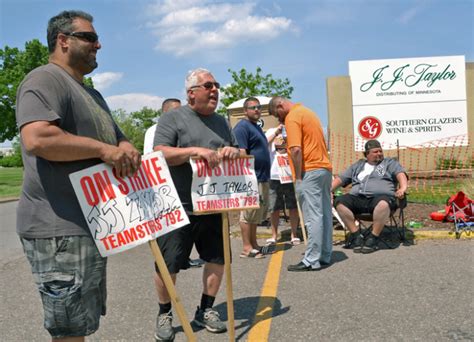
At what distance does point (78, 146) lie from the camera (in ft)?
7.65

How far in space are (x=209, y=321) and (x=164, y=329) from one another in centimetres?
39

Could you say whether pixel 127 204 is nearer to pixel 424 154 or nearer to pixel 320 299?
pixel 320 299

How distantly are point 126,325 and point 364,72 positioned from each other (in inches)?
579

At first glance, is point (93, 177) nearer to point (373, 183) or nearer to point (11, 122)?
point (373, 183)

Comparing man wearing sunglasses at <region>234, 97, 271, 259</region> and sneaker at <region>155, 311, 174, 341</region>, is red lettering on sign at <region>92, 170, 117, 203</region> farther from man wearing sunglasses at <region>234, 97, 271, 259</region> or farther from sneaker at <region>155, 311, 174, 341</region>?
man wearing sunglasses at <region>234, 97, 271, 259</region>

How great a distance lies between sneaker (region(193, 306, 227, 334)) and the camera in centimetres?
381

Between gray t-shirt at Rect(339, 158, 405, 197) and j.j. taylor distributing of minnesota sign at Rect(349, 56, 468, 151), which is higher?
j.j. taylor distributing of minnesota sign at Rect(349, 56, 468, 151)

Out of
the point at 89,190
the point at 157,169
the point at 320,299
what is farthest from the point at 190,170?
the point at 320,299

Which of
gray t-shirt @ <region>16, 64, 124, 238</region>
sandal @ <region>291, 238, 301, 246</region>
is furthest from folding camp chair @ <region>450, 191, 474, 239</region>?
gray t-shirt @ <region>16, 64, 124, 238</region>

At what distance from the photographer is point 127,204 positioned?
2715 mm

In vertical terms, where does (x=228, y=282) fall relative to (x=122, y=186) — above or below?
below

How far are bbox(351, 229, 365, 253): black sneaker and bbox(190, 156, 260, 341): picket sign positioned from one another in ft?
10.5

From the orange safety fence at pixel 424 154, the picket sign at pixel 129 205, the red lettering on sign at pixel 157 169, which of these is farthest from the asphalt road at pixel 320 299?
the orange safety fence at pixel 424 154

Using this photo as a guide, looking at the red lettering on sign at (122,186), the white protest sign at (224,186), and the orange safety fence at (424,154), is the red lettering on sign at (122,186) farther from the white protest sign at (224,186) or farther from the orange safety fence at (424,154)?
the orange safety fence at (424,154)
